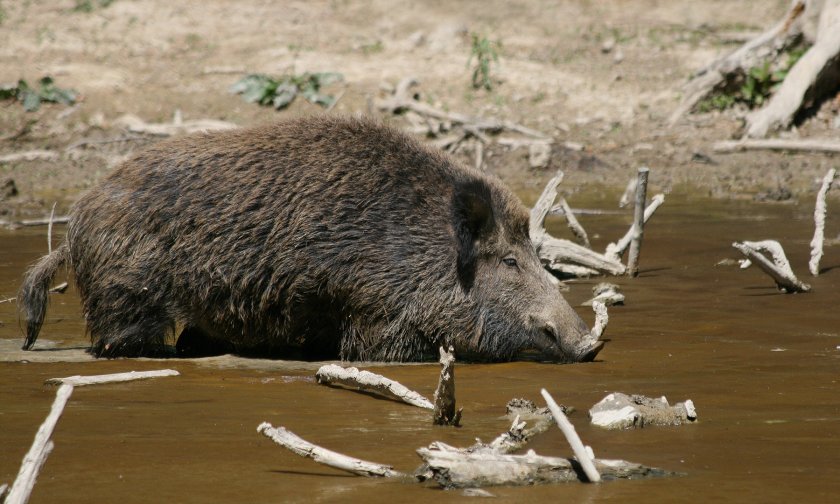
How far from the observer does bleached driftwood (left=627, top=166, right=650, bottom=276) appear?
9.20m

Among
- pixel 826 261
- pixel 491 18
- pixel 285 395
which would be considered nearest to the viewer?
Result: pixel 285 395

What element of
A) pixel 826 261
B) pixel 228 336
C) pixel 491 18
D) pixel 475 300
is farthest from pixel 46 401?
pixel 491 18

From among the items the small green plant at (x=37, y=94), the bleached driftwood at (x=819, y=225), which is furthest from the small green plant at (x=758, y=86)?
the small green plant at (x=37, y=94)

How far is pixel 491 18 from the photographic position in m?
22.5

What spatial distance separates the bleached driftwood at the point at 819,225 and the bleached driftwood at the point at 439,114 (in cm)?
676

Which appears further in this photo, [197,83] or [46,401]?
[197,83]

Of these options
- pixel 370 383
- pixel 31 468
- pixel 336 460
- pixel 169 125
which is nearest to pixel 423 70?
pixel 169 125

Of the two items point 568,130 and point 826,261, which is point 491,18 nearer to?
point 568,130

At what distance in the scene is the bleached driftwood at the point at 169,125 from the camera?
15.5 meters

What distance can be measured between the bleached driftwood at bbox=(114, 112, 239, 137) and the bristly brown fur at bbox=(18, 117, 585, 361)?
795 centimetres

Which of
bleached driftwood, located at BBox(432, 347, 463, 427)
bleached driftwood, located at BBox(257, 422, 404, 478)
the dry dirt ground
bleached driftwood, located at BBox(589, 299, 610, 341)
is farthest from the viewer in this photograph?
the dry dirt ground

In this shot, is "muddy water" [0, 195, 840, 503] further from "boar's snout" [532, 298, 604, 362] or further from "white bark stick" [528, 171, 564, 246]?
"white bark stick" [528, 171, 564, 246]

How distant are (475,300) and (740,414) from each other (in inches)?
95.2

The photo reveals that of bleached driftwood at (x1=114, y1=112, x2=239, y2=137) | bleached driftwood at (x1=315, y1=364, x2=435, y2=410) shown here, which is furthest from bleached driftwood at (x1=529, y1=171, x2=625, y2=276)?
bleached driftwood at (x1=114, y1=112, x2=239, y2=137)
